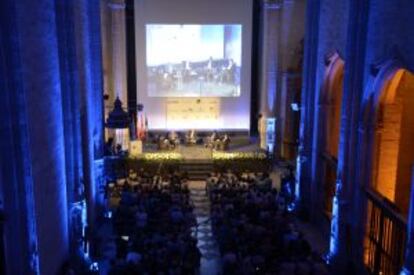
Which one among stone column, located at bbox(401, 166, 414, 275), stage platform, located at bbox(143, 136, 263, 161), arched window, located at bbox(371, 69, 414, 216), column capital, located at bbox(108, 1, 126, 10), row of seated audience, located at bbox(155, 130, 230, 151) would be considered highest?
column capital, located at bbox(108, 1, 126, 10)

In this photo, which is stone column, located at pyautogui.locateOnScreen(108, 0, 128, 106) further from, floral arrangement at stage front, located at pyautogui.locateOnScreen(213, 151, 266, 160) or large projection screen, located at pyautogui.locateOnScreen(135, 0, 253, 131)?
floral arrangement at stage front, located at pyautogui.locateOnScreen(213, 151, 266, 160)

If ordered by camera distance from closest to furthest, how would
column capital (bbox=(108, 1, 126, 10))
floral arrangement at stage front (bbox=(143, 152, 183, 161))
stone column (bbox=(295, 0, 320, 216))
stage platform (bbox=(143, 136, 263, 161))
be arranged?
stone column (bbox=(295, 0, 320, 216))
floral arrangement at stage front (bbox=(143, 152, 183, 161))
stage platform (bbox=(143, 136, 263, 161))
column capital (bbox=(108, 1, 126, 10))

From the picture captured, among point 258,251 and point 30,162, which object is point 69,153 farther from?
point 258,251

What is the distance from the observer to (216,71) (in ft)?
113

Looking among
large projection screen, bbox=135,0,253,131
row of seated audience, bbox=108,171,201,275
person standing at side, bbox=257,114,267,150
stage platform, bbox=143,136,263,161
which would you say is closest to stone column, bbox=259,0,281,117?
person standing at side, bbox=257,114,267,150

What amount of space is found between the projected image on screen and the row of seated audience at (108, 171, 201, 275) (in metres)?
11.3

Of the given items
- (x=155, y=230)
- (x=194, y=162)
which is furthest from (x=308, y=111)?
(x=194, y=162)

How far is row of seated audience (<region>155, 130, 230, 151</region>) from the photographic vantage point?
104 feet

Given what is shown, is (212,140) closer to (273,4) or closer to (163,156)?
(163,156)

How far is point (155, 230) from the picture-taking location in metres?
18.0

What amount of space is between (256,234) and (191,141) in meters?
16.0

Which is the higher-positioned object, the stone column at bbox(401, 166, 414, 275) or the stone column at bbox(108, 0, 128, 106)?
the stone column at bbox(108, 0, 128, 106)

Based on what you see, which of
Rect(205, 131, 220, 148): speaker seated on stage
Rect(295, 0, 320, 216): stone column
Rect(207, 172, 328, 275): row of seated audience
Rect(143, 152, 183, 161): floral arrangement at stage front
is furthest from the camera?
Rect(205, 131, 220, 148): speaker seated on stage

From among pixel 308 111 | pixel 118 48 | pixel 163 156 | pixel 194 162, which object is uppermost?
pixel 118 48
